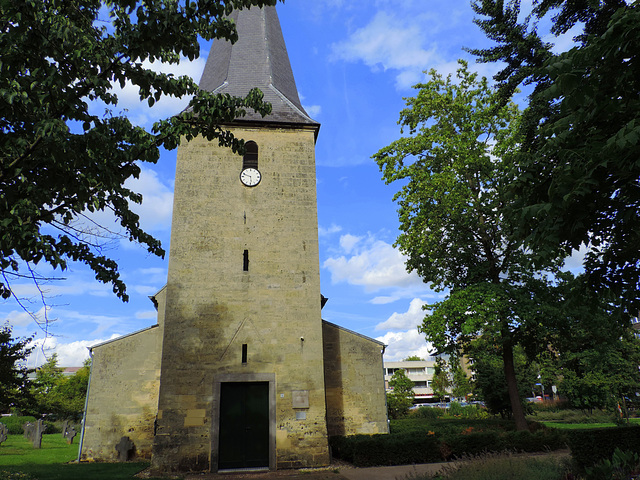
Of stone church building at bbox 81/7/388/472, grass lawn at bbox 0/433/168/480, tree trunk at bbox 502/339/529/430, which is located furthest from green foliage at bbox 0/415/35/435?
tree trunk at bbox 502/339/529/430

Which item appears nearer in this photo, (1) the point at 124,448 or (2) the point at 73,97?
(2) the point at 73,97

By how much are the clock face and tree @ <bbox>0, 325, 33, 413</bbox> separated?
8.32 meters

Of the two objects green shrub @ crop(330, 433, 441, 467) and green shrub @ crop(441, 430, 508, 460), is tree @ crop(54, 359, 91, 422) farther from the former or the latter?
green shrub @ crop(441, 430, 508, 460)

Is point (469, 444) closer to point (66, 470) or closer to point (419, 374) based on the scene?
point (66, 470)

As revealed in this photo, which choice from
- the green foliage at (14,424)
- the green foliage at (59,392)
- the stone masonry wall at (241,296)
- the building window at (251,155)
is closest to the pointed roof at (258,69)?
the building window at (251,155)

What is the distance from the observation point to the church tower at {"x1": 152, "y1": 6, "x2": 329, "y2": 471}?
1182 cm

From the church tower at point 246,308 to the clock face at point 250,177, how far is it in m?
0.04

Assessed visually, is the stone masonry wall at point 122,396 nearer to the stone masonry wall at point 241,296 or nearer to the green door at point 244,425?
the stone masonry wall at point 241,296

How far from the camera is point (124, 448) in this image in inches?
531

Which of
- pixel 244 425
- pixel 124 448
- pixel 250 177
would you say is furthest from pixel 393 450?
pixel 250 177

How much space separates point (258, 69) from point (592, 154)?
13973 mm

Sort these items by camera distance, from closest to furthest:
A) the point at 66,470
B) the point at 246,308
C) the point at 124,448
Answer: the point at 66,470 → the point at 246,308 → the point at 124,448

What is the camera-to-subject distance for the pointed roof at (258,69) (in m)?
15.6

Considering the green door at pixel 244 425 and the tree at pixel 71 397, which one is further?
the tree at pixel 71 397
